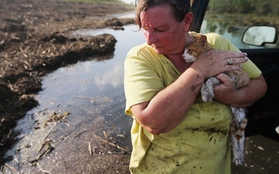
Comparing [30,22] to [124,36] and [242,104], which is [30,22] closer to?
[124,36]

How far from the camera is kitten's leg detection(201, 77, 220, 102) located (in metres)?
1.47

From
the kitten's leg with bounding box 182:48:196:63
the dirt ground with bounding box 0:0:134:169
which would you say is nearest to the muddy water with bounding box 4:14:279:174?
the dirt ground with bounding box 0:0:134:169

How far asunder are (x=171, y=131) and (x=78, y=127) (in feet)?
13.1

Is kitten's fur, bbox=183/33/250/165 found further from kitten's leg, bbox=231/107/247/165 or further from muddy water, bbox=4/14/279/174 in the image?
muddy water, bbox=4/14/279/174

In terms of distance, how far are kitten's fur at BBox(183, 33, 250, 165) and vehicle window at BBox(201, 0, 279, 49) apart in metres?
1.62

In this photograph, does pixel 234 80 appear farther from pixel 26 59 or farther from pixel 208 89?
pixel 26 59

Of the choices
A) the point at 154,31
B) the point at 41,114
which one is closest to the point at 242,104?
the point at 154,31

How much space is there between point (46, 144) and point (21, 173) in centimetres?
74

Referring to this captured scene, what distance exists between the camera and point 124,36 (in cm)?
1523

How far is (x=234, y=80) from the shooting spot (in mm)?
1678

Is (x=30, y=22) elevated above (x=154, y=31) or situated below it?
below

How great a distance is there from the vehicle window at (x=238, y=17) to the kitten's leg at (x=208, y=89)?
6.02 feet

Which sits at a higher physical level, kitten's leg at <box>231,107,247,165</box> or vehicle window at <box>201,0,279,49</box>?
vehicle window at <box>201,0,279,49</box>

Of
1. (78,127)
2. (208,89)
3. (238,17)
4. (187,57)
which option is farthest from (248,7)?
(78,127)
